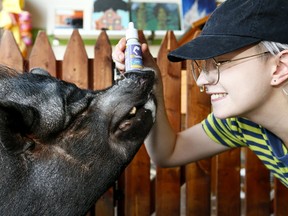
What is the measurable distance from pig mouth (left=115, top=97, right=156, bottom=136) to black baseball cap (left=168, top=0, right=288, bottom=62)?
0.14m

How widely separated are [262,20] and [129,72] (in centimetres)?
30

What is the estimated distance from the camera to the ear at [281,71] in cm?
88

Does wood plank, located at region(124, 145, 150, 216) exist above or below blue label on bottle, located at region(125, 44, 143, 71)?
below

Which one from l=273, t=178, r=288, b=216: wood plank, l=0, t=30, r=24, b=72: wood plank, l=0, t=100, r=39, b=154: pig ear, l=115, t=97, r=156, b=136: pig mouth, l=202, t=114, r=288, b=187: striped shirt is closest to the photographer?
l=0, t=100, r=39, b=154: pig ear

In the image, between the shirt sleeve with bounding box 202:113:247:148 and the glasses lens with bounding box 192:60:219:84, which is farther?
the shirt sleeve with bounding box 202:113:247:148

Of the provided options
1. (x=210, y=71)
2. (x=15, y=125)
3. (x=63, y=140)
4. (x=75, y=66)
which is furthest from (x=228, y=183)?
(x=15, y=125)

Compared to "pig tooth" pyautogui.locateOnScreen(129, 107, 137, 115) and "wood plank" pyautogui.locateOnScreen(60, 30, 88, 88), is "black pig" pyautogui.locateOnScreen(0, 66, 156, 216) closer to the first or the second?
"pig tooth" pyautogui.locateOnScreen(129, 107, 137, 115)

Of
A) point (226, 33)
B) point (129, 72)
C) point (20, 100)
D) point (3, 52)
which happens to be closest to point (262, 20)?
point (226, 33)

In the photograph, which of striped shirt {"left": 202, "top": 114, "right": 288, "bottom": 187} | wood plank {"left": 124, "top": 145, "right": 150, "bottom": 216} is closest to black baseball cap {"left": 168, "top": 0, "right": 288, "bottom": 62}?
striped shirt {"left": 202, "top": 114, "right": 288, "bottom": 187}

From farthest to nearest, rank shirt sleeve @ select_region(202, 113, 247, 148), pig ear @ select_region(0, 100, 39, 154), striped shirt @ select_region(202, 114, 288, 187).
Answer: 1. shirt sleeve @ select_region(202, 113, 247, 148)
2. striped shirt @ select_region(202, 114, 288, 187)
3. pig ear @ select_region(0, 100, 39, 154)

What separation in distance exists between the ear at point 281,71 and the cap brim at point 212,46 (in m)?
0.07

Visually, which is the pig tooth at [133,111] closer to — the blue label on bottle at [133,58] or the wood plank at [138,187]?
the blue label on bottle at [133,58]

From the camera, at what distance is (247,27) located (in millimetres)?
867

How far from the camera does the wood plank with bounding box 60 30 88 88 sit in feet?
5.76
